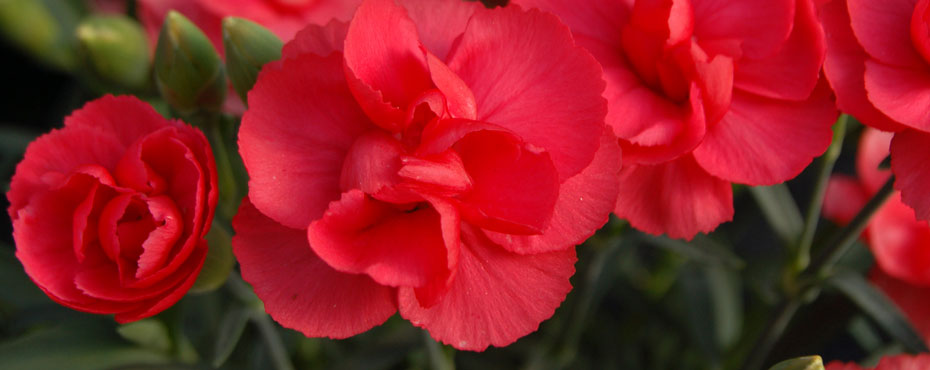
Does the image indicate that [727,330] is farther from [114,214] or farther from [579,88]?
[114,214]

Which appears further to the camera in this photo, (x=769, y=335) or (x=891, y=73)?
(x=769, y=335)

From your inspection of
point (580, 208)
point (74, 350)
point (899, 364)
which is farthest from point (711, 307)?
point (74, 350)

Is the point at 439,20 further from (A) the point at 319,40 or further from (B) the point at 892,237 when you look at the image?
(B) the point at 892,237

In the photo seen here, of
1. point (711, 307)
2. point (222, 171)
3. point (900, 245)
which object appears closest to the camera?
point (222, 171)

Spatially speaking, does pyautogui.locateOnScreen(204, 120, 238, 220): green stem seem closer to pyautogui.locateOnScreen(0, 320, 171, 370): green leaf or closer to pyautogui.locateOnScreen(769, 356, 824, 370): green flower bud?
pyautogui.locateOnScreen(0, 320, 171, 370): green leaf

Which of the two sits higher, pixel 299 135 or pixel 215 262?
pixel 299 135

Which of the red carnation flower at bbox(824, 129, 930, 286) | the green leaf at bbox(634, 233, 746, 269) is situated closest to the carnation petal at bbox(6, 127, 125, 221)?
the green leaf at bbox(634, 233, 746, 269)

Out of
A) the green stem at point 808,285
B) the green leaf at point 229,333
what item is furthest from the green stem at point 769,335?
the green leaf at point 229,333
